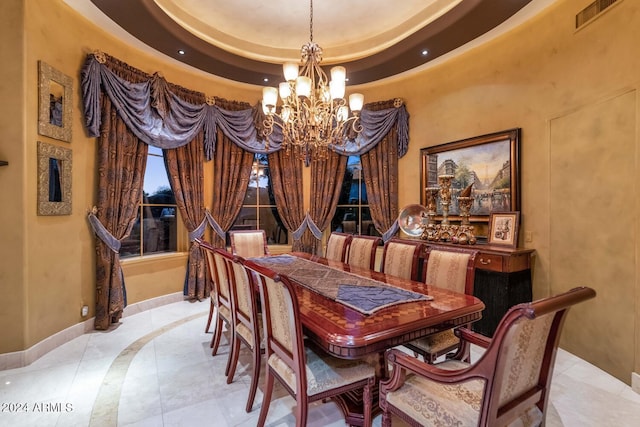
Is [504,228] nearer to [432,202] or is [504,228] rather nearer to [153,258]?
[432,202]

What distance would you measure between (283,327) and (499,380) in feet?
3.23

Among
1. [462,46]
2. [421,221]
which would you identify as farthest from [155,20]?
[421,221]

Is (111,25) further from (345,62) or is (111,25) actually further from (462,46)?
(462,46)

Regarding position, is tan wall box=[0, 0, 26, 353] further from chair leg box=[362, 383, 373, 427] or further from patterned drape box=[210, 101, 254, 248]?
chair leg box=[362, 383, 373, 427]

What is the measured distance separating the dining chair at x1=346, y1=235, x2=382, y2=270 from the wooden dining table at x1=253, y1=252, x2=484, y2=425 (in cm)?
89

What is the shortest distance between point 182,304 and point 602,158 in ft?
15.6

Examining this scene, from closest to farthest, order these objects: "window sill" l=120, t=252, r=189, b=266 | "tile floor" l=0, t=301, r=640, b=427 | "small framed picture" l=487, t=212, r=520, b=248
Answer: "tile floor" l=0, t=301, r=640, b=427
"small framed picture" l=487, t=212, r=520, b=248
"window sill" l=120, t=252, r=189, b=266

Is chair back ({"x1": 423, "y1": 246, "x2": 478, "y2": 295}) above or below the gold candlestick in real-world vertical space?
below

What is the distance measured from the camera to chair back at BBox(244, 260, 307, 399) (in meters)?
1.47

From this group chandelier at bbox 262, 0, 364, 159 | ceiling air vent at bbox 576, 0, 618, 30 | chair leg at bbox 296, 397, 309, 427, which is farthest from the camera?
chandelier at bbox 262, 0, 364, 159

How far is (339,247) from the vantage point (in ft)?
11.7

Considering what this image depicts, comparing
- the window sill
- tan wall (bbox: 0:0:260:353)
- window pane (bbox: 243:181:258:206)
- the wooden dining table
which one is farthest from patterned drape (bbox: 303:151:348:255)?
tan wall (bbox: 0:0:260:353)

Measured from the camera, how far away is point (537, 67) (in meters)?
3.04

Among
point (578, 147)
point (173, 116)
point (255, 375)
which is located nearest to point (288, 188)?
point (173, 116)
